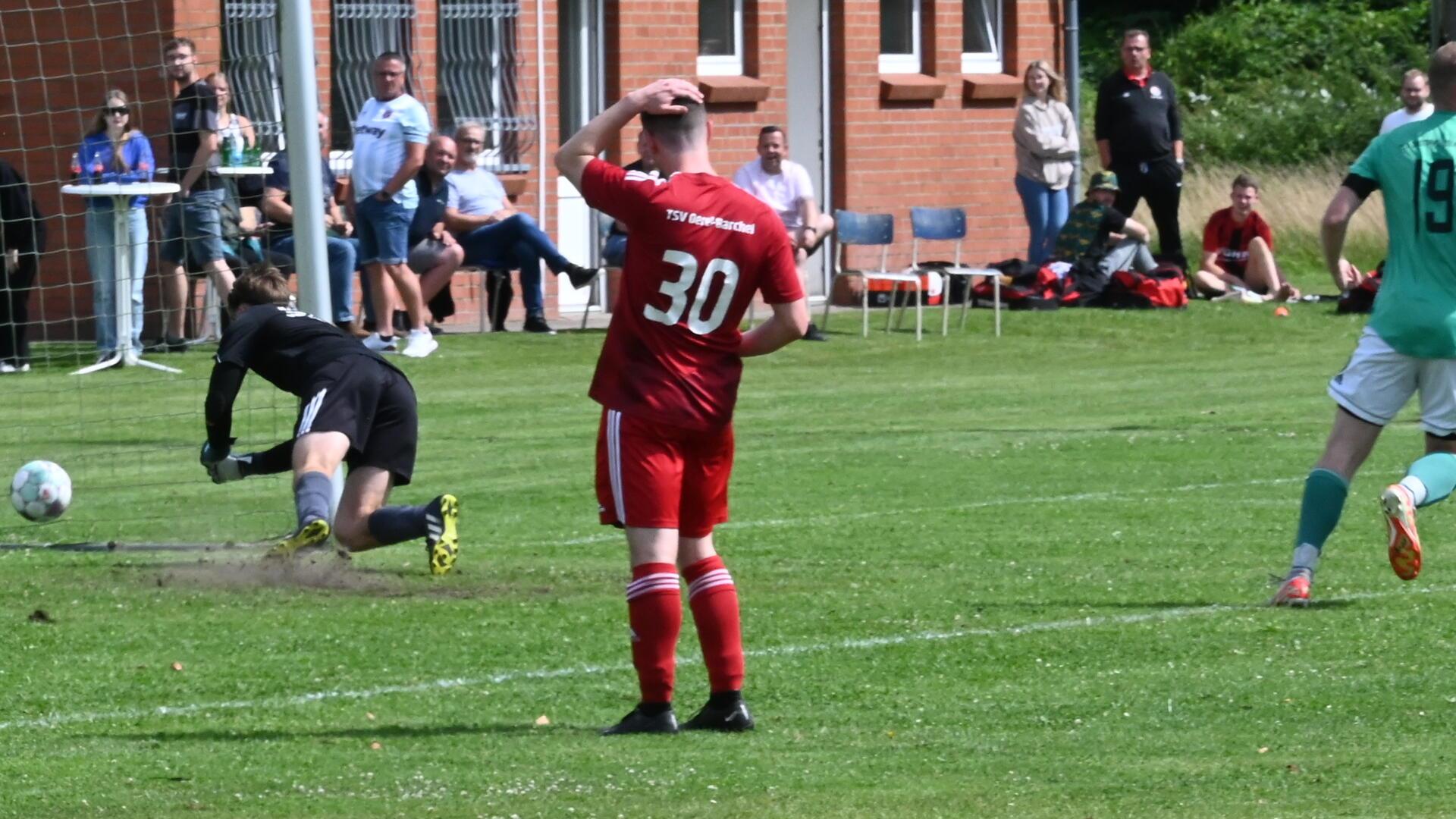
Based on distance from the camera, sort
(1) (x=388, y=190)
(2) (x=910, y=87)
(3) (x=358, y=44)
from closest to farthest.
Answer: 1. (1) (x=388, y=190)
2. (3) (x=358, y=44)
3. (2) (x=910, y=87)

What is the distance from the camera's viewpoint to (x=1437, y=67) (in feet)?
30.8

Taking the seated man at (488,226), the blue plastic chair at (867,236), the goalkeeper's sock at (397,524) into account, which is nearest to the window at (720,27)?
the blue plastic chair at (867,236)

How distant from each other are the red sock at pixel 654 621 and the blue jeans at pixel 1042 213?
713 inches

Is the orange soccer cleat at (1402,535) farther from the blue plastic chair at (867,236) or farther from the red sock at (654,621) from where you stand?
the blue plastic chair at (867,236)

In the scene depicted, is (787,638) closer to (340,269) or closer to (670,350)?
(670,350)

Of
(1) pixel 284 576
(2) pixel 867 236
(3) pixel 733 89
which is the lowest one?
(2) pixel 867 236

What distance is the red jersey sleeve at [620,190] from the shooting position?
7.33m

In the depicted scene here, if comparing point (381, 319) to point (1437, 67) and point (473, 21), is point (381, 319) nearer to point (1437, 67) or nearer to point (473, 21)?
point (473, 21)

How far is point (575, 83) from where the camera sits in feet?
78.6

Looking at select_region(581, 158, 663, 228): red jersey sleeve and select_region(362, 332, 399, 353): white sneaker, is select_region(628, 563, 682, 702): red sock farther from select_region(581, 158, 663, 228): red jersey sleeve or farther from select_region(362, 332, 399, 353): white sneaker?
select_region(362, 332, 399, 353): white sneaker

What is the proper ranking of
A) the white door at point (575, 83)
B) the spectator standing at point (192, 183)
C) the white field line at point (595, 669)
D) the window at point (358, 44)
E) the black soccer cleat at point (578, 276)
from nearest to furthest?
1. the white field line at point (595, 669)
2. the spectator standing at point (192, 183)
3. the black soccer cleat at point (578, 276)
4. the window at point (358, 44)
5. the white door at point (575, 83)

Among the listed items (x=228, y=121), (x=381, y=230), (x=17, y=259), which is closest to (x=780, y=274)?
(x=228, y=121)

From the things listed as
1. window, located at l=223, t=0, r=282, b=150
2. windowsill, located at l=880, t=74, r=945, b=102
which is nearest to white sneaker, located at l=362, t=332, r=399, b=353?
window, located at l=223, t=0, r=282, b=150

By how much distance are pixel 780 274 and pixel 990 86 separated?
20.3 m
